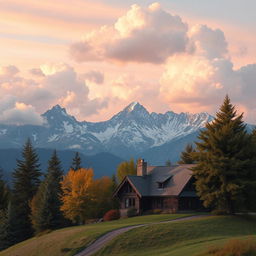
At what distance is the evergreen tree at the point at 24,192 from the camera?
85.1m

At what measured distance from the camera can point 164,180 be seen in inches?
3076

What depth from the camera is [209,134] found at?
64.2 metres

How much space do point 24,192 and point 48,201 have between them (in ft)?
50.0

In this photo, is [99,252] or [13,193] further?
[13,193]

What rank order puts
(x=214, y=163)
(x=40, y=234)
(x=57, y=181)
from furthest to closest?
(x=57, y=181), (x=40, y=234), (x=214, y=163)

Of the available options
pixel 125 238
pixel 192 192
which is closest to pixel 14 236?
pixel 192 192

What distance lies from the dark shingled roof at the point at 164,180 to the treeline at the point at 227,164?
450 inches

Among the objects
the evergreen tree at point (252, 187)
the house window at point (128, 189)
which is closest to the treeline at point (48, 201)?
the house window at point (128, 189)

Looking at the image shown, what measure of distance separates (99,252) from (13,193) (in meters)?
44.9

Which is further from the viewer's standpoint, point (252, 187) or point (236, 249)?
point (252, 187)

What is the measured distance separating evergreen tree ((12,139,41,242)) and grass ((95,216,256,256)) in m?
36.1

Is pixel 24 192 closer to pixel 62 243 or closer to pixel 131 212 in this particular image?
pixel 131 212

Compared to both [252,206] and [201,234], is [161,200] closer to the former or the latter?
[252,206]

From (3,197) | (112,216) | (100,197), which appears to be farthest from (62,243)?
(3,197)
